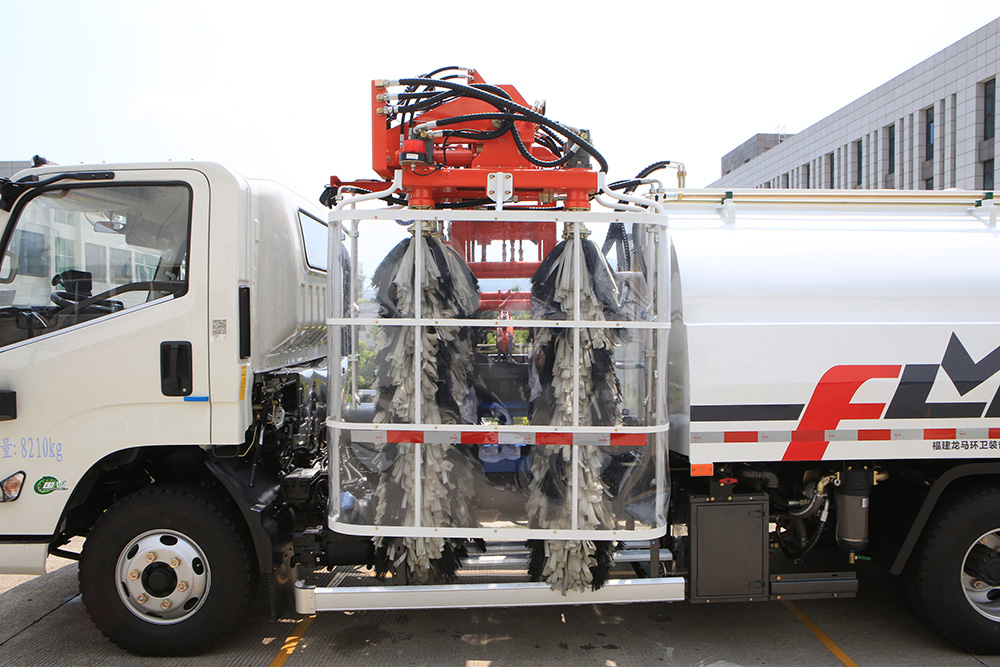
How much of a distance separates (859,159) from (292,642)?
37331mm

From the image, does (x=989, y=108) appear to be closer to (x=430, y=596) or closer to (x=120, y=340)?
(x=430, y=596)

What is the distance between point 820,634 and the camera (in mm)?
3932

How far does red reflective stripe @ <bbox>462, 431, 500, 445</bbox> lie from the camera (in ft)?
11.0

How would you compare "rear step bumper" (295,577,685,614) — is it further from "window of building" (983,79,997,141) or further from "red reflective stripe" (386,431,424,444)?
"window of building" (983,79,997,141)

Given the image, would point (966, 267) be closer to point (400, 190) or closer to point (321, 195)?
point (400, 190)

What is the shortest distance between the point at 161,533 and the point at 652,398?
9.23 feet

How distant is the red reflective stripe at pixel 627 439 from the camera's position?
11.0ft

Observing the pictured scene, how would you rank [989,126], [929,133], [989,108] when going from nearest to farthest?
[989,108] < [989,126] < [929,133]

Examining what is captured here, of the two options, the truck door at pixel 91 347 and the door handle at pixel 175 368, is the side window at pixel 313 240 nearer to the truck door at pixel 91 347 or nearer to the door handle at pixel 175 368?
the truck door at pixel 91 347

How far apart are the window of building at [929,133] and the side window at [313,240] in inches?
1280

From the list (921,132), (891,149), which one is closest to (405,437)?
(921,132)

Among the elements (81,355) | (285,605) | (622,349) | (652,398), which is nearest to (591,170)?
(622,349)

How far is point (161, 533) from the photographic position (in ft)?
11.5

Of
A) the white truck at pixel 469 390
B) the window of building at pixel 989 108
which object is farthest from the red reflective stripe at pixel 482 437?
the window of building at pixel 989 108
